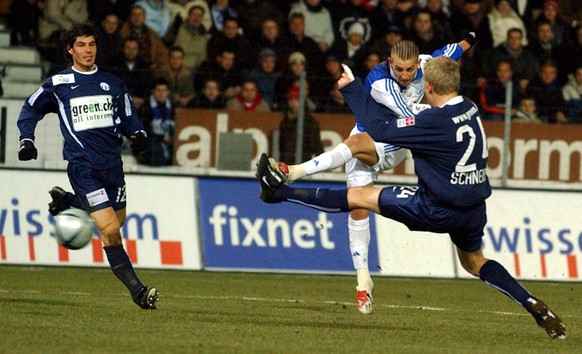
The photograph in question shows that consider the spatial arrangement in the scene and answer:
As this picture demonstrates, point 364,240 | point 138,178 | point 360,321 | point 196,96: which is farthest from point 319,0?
point 360,321

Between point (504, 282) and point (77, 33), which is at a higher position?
point (77, 33)

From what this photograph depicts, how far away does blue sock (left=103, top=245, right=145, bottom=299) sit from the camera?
10875 millimetres

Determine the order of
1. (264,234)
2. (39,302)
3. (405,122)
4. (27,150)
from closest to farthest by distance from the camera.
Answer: (405,122)
(27,150)
(39,302)
(264,234)

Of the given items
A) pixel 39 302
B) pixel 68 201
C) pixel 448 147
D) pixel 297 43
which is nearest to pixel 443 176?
pixel 448 147

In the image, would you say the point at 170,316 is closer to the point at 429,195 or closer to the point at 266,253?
the point at 429,195

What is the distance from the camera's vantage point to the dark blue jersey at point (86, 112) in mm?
11242

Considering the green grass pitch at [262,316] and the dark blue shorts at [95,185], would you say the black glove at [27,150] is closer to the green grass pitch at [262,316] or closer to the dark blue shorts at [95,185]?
the dark blue shorts at [95,185]

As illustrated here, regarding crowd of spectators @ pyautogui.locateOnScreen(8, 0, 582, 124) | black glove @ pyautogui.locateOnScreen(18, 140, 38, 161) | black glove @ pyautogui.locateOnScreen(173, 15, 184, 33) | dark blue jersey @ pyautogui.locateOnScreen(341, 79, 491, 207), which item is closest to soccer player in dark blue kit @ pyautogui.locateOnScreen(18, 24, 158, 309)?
black glove @ pyautogui.locateOnScreen(18, 140, 38, 161)

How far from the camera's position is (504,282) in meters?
9.71

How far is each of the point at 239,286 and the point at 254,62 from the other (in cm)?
568

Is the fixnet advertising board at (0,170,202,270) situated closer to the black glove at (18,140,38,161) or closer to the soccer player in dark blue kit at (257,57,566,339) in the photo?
the black glove at (18,140,38,161)

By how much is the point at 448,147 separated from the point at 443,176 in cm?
21

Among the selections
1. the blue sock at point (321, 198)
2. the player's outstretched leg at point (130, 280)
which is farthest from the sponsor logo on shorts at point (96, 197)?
the blue sock at point (321, 198)

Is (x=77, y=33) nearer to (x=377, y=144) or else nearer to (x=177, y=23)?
(x=377, y=144)
